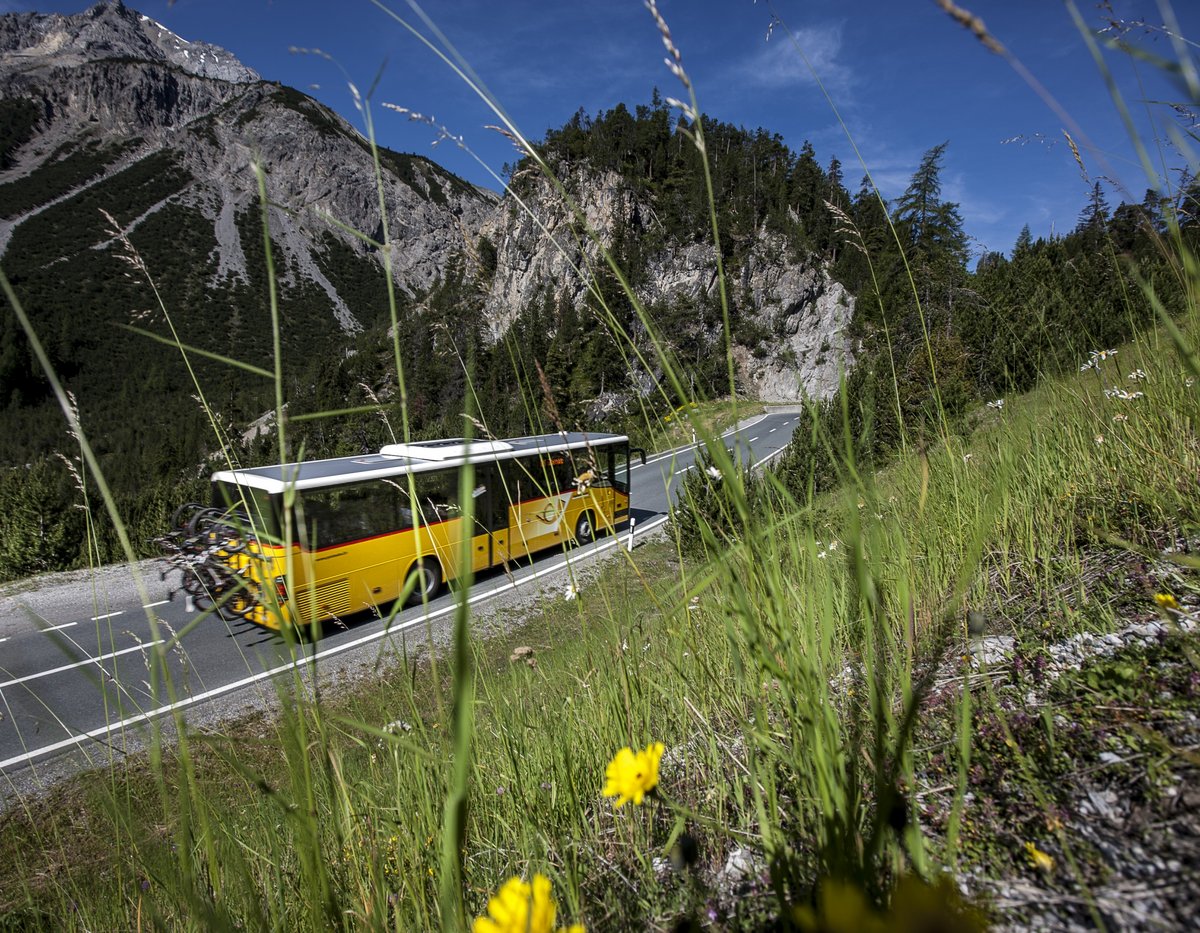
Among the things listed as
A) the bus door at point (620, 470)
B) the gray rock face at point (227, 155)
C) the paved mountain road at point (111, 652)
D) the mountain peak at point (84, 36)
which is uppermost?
the mountain peak at point (84, 36)

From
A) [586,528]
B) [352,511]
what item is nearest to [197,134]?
[352,511]

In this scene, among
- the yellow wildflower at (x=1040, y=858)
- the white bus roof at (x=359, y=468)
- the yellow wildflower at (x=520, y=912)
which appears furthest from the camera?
the white bus roof at (x=359, y=468)

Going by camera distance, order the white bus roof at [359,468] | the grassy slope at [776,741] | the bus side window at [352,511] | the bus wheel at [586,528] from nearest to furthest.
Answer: the grassy slope at [776,741]
the bus wheel at [586,528]
the white bus roof at [359,468]
the bus side window at [352,511]

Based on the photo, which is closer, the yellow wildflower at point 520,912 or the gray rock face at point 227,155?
the yellow wildflower at point 520,912

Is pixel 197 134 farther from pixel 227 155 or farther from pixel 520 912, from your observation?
pixel 520 912

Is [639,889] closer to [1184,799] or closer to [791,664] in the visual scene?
[791,664]

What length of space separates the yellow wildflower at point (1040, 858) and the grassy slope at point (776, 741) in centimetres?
1

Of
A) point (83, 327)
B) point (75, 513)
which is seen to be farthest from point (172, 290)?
point (75, 513)

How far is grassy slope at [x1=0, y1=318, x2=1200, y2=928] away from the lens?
0.79m

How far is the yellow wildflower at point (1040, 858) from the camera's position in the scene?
666 mm

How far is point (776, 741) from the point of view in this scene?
3.70 ft

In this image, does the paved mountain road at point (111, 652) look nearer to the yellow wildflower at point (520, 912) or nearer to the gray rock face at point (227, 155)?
the yellow wildflower at point (520, 912)

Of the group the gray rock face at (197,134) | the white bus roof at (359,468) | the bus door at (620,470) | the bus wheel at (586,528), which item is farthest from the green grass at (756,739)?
the gray rock face at (197,134)

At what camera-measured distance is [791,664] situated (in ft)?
2.91
